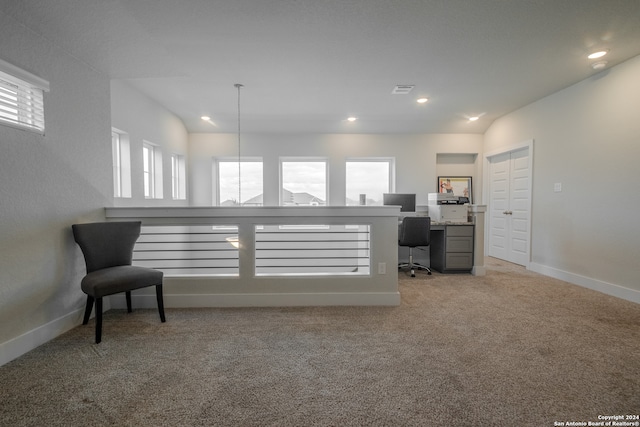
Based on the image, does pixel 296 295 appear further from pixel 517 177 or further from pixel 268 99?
pixel 517 177

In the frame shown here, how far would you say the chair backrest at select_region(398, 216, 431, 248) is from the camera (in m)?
3.90

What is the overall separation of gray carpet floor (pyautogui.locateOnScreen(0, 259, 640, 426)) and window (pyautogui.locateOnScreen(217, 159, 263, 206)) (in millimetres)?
3327

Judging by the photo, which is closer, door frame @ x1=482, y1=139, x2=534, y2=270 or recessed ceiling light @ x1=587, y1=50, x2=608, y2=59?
recessed ceiling light @ x1=587, y1=50, x2=608, y2=59

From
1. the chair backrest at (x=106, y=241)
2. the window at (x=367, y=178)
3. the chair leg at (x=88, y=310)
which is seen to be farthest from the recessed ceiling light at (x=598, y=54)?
the chair leg at (x=88, y=310)

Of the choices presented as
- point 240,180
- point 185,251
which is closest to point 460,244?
point 185,251

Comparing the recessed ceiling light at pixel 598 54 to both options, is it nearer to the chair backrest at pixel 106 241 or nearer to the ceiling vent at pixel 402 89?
the ceiling vent at pixel 402 89

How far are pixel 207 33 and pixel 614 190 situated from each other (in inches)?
183

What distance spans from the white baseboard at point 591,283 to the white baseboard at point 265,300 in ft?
8.39

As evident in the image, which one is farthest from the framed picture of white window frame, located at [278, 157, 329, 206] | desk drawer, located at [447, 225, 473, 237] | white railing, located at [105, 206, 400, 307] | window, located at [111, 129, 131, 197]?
window, located at [111, 129, 131, 197]

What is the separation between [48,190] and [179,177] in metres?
3.24

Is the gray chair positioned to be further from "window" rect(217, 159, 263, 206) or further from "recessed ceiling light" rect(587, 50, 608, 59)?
"recessed ceiling light" rect(587, 50, 608, 59)

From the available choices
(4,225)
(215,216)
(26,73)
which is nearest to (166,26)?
(26,73)

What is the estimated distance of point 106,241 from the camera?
236 centimetres

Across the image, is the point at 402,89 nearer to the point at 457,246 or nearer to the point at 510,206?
the point at 457,246
